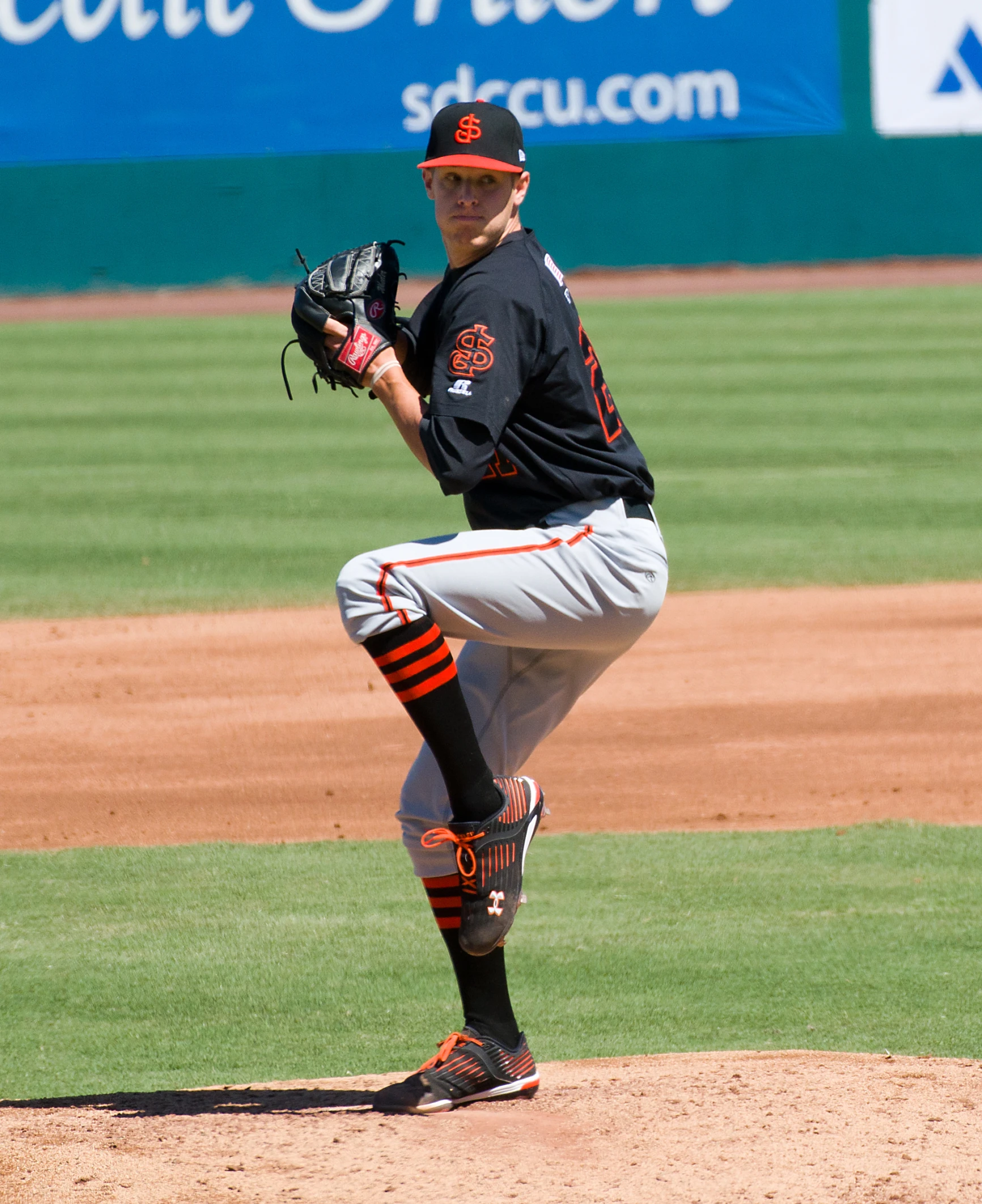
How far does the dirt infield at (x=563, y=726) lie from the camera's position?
571cm

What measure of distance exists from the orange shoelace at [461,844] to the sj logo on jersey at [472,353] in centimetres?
87

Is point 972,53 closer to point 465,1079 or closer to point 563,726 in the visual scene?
point 563,726

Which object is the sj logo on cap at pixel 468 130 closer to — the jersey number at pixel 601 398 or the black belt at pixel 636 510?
the jersey number at pixel 601 398

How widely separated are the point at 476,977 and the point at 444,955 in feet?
3.86

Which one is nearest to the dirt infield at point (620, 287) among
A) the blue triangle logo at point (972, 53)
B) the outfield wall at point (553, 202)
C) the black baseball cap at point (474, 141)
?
the outfield wall at point (553, 202)

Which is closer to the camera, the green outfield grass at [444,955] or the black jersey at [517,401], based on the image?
the black jersey at [517,401]

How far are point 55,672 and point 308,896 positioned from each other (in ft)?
9.74

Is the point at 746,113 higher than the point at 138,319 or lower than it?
higher

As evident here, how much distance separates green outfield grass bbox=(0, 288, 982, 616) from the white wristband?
18.6 ft

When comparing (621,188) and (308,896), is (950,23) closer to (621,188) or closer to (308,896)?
(621,188)

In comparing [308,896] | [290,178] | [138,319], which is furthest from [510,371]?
[290,178]

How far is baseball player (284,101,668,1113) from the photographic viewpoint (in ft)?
10.4

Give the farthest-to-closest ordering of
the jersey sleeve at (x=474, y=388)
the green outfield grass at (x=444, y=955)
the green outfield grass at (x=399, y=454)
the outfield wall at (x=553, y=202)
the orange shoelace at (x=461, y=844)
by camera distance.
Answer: the outfield wall at (x=553, y=202)
the green outfield grass at (x=399, y=454)
the green outfield grass at (x=444, y=955)
the orange shoelace at (x=461, y=844)
the jersey sleeve at (x=474, y=388)

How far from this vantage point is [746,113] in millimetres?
19312
